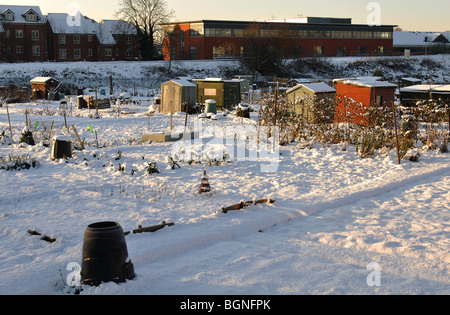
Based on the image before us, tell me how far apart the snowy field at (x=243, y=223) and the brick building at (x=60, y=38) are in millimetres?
50647

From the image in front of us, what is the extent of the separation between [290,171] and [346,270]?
17.2 ft

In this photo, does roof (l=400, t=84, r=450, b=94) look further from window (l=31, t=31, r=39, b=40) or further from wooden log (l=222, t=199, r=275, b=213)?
window (l=31, t=31, r=39, b=40)

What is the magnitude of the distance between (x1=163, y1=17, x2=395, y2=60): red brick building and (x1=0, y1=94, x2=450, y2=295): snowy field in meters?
48.5

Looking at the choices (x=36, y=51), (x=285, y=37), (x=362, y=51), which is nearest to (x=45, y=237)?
(x=285, y=37)

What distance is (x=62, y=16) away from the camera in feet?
198

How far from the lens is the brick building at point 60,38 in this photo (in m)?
56.6

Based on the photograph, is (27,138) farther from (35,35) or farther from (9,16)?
(9,16)

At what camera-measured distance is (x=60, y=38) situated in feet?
192

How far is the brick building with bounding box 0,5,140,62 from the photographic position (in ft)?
186

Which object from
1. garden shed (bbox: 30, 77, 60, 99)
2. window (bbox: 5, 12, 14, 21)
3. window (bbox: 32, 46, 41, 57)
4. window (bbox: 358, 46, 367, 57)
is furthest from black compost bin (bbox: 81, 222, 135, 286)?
window (bbox: 358, 46, 367, 57)

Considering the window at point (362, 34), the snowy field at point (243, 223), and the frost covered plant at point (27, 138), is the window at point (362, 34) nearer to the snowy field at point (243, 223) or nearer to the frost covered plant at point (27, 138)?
the snowy field at point (243, 223)

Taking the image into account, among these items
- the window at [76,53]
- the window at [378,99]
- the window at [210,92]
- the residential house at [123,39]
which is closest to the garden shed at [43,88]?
the window at [210,92]
